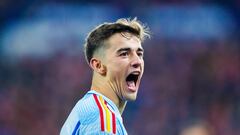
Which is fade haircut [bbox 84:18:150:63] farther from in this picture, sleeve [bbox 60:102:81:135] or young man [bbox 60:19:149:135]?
sleeve [bbox 60:102:81:135]

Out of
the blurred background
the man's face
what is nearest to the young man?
the man's face

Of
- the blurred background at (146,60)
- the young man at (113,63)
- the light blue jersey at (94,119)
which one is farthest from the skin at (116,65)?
the blurred background at (146,60)

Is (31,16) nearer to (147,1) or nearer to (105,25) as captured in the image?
(147,1)

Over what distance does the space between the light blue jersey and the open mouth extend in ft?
0.93

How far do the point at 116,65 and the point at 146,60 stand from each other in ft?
22.6

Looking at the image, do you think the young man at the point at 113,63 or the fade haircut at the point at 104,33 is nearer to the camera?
the young man at the point at 113,63

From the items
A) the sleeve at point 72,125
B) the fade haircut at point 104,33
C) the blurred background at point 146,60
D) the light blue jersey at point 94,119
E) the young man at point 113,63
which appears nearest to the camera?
the light blue jersey at point 94,119

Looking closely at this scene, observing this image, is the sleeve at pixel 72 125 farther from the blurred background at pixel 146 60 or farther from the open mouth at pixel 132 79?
the blurred background at pixel 146 60

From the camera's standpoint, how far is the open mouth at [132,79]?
4.20 meters

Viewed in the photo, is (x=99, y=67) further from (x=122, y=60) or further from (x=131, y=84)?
(x=131, y=84)

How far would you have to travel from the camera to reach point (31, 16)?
11.5 meters

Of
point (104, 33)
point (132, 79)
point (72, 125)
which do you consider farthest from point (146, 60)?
point (72, 125)

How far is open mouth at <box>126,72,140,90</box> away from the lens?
420 cm

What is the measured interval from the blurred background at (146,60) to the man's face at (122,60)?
6.16 m
